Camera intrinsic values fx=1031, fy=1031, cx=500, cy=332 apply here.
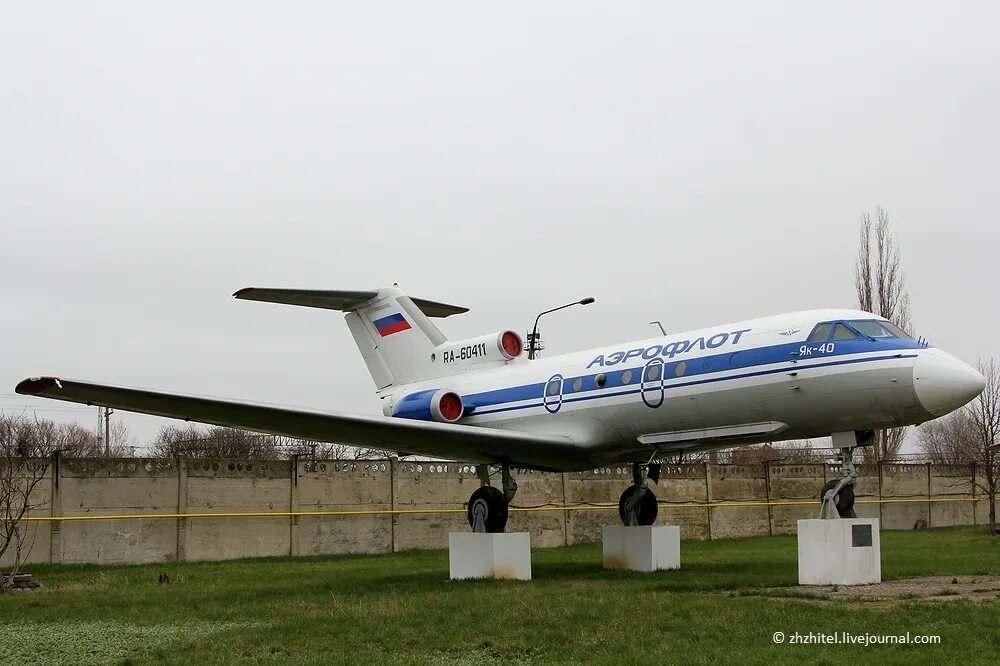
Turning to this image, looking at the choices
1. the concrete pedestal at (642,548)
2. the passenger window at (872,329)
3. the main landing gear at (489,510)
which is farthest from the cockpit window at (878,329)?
the main landing gear at (489,510)

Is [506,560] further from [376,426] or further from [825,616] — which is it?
[825,616]

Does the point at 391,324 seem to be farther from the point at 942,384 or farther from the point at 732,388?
the point at 942,384

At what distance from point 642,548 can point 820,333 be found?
5671 mm

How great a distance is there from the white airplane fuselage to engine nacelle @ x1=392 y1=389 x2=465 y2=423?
854 mm

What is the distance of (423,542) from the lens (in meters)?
27.8

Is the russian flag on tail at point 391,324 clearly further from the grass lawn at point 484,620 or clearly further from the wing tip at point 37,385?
the wing tip at point 37,385

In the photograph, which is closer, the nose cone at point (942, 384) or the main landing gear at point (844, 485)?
the nose cone at point (942, 384)

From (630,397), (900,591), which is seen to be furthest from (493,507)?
(900,591)

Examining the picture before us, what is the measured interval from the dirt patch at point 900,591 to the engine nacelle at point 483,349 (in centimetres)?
866

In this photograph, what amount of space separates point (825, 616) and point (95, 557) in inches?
697

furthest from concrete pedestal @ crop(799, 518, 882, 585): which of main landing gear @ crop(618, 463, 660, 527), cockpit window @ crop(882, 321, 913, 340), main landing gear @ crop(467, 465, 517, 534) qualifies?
main landing gear @ crop(618, 463, 660, 527)

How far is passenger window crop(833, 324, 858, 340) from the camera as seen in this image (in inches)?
627

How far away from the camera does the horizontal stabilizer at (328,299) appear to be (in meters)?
21.5

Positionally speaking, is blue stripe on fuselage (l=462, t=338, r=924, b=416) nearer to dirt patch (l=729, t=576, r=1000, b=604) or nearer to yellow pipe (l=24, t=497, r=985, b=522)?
dirt patch (l=729, t=576, r=1000, b=604)
